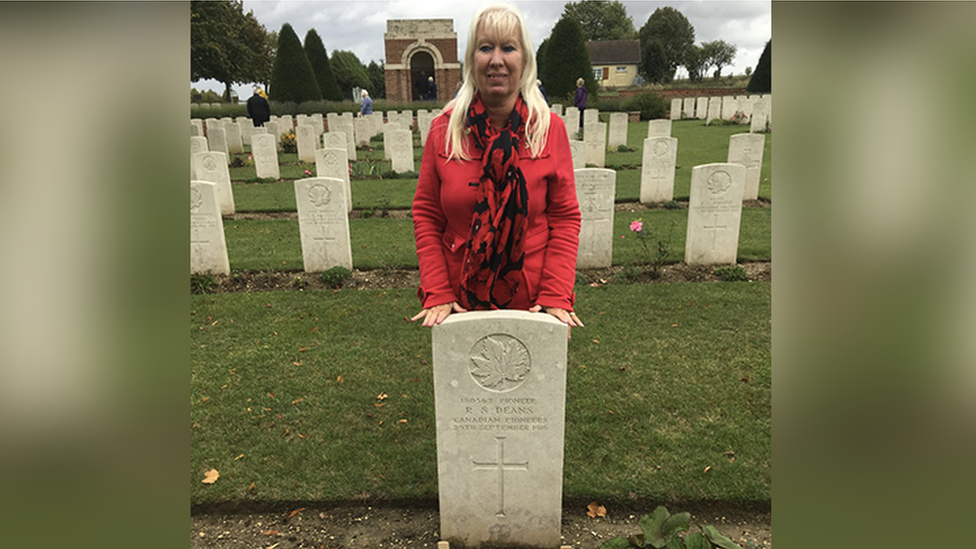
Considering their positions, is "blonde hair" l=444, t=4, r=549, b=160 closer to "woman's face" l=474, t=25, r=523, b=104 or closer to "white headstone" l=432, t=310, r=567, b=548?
"woman's face" l=474, t=25, r=523, b=104

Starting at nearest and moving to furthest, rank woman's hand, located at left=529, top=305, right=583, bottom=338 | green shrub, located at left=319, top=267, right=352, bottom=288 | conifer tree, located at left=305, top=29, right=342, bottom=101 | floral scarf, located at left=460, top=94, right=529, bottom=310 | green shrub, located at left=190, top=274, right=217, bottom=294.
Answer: floral scarf, located at left=460, top=94, right=529, bottom=310
woman's hand, located at left=529, top=305, right=583, bottom=338
green shrub, located at left=190, top=274, right=217, bottom=294
green shrub, located at left=319, top=267, right=352, bottom=288
conifer tree, located at left=305, top=29, right=342, bottom=101

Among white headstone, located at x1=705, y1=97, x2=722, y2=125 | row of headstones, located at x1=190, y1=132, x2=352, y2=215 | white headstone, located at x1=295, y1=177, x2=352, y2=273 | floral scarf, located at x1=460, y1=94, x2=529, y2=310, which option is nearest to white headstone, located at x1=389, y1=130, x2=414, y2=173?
row of headstones, located at x1=190, y1=132, x2=352, y2=215

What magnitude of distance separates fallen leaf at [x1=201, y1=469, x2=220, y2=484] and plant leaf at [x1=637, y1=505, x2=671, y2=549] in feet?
8.75

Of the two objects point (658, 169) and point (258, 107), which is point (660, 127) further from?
point (258, 107)

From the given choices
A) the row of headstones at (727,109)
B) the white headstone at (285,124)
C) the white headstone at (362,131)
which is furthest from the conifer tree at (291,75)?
the row of headstones at (727,109)

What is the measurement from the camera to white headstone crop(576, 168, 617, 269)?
23.3ft

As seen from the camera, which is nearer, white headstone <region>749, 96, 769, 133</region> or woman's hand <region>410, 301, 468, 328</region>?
woman's hand <region>410, 301, 468, 328</region>

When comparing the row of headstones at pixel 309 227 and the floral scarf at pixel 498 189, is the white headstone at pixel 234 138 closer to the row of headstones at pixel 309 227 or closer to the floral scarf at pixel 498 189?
the row of headstones at pixel 309 227

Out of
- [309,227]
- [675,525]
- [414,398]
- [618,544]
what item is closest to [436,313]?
[618,544]

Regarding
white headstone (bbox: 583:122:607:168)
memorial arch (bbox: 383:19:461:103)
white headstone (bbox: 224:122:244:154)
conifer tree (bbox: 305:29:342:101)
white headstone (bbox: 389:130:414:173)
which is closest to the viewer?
white headstone (bbox: 389:130:414:173)

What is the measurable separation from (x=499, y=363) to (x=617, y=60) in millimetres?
67698

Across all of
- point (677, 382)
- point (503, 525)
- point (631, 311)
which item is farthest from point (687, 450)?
point (631, 311)

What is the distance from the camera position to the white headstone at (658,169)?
10320 mm
